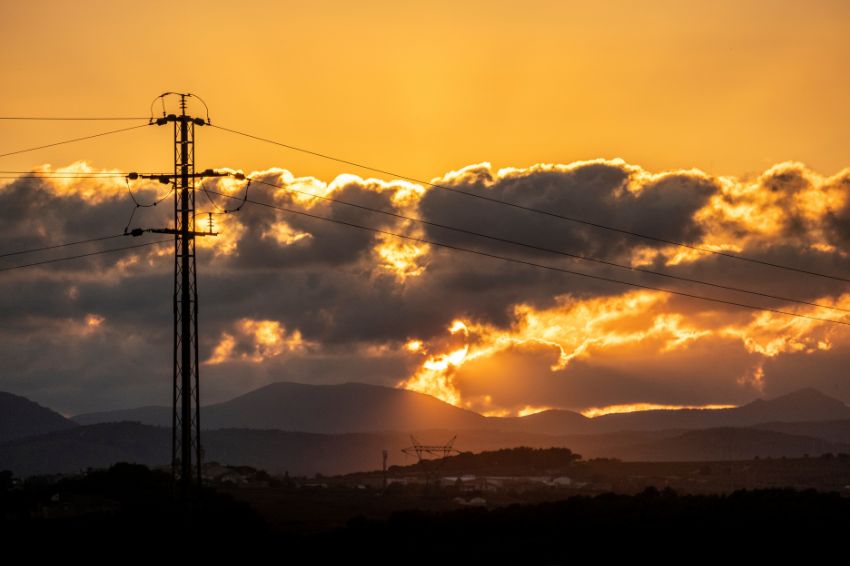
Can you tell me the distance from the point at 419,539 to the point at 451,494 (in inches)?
2940

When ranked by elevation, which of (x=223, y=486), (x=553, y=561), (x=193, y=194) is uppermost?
(x=193, y=194)

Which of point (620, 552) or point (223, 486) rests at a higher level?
point (223, 486)

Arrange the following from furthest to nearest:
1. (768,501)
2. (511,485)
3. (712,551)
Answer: (511,485) → (768,501) → (712,551)

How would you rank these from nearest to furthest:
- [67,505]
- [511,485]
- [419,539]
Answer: [419,539] → [67,505] → [511,485]

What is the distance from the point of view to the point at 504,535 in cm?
9750

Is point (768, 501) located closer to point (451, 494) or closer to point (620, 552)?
point (620, 552)

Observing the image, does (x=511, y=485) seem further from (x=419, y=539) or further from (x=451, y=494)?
(x=419, y=539)

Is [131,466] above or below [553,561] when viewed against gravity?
above

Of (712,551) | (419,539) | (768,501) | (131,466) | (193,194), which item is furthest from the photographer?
(131,466)

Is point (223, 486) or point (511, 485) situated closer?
point (223, 486)

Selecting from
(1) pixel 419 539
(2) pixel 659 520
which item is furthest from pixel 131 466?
(2) pixel 659 520

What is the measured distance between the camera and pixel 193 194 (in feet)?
250

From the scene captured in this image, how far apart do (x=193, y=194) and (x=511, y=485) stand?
124m

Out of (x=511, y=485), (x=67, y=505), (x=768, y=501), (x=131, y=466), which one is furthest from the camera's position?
(x=511, y=485)
